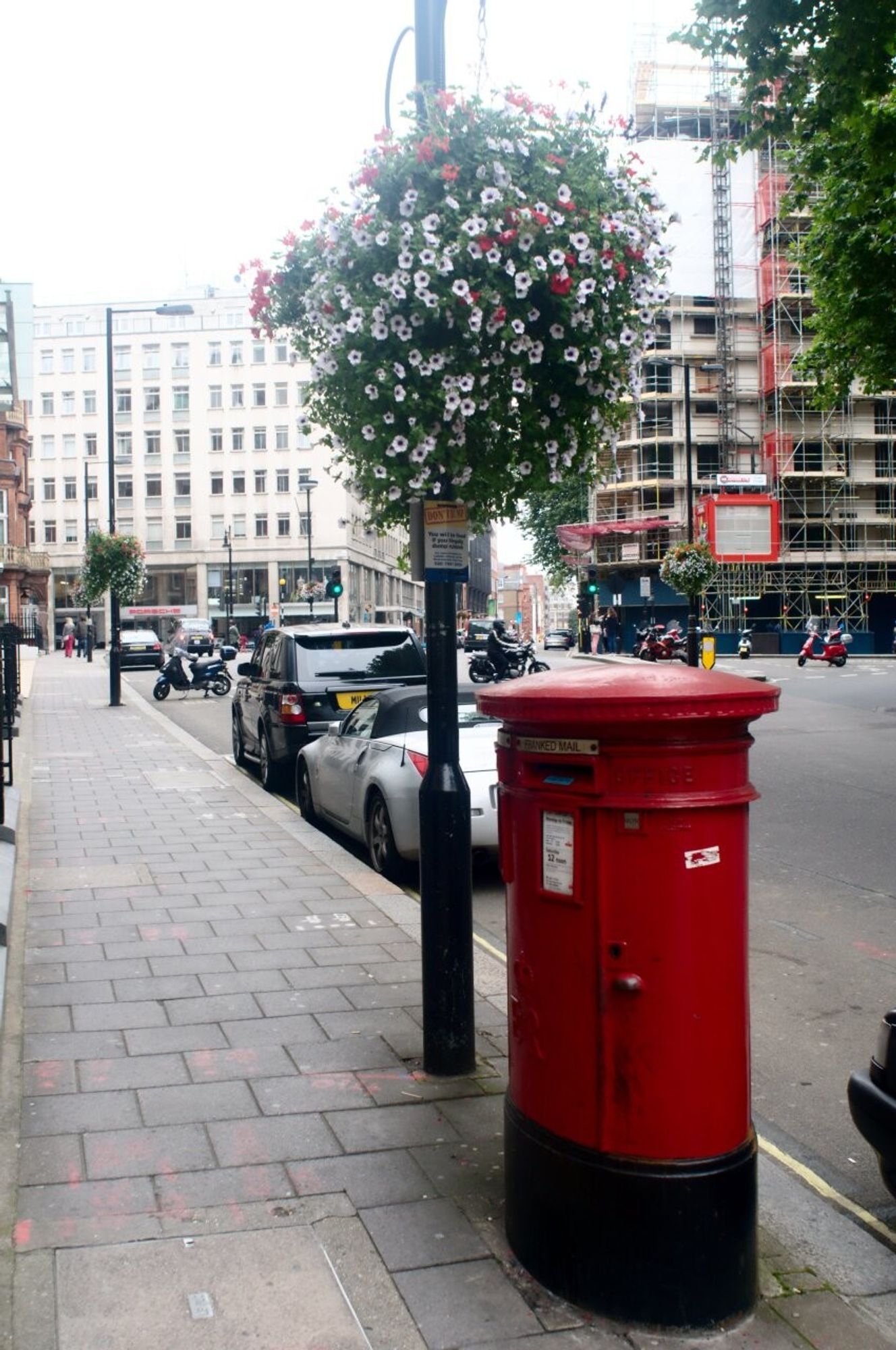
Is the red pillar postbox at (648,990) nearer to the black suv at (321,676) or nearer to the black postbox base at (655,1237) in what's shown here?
the black postbox base at (655,1237)

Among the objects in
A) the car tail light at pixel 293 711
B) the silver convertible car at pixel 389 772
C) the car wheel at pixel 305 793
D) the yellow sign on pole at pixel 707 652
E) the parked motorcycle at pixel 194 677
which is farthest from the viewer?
the yellow sign on pole at pixel 707 652

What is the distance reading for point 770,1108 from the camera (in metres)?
4.78

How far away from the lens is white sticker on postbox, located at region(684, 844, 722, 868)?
312 cm

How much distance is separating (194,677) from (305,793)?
1969 centimetres

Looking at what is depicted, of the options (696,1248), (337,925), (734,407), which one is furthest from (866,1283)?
(734,407)

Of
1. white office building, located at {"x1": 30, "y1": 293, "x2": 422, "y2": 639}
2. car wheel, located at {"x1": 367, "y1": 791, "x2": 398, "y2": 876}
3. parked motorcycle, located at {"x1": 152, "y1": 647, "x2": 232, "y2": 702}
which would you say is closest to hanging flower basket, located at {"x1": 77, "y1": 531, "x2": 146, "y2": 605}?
parked motorcycle, located at {"x1": 152, "y1": 647, "x2": 232, "y2": 702}

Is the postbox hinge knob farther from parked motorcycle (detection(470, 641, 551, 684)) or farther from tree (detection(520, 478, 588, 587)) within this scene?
tree (detection(520, 478, 588, 587))

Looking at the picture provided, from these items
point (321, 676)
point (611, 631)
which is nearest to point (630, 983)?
point (321, 676)

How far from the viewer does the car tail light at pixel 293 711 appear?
41.9 feet

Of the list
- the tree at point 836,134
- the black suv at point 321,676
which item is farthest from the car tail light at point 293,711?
the tree at point 836,134

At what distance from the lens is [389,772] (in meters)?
9.05

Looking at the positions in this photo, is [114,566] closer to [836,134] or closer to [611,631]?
[836,134]

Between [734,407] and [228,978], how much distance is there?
59.2m

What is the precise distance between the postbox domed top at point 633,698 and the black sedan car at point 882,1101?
1.12m
